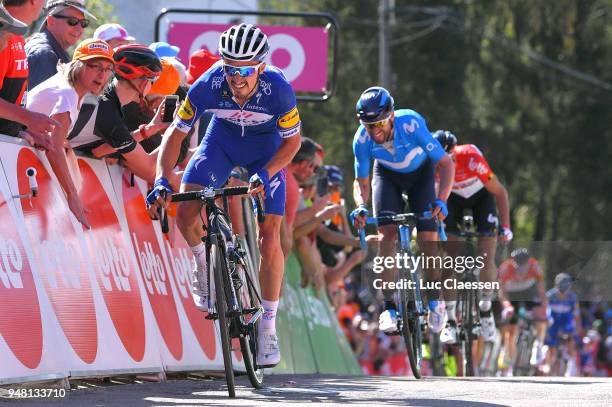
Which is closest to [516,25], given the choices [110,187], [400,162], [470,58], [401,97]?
[470,58]

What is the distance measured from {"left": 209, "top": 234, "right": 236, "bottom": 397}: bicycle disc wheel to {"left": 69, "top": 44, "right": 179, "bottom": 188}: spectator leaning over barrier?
1.46m

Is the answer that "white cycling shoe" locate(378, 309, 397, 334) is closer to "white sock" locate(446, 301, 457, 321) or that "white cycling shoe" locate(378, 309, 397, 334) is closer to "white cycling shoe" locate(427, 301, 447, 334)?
"white cycling shoe" locate(427, 301, 447, 334)

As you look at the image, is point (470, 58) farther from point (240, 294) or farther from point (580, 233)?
point (240, 294)

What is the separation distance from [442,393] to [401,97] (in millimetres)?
30864

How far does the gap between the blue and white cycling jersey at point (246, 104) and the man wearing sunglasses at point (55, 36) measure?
62.7 inches

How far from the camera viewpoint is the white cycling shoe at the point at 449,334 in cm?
1338

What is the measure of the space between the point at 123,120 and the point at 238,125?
1.28 m

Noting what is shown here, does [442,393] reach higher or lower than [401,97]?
lower

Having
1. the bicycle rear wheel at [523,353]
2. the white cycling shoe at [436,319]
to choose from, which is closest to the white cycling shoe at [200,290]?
the white cycling shoe at [436,319]

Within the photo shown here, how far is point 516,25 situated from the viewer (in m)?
41.7

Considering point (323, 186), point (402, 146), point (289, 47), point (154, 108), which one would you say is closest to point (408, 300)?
point (402, 146)

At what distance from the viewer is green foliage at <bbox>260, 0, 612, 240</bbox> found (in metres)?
41.0

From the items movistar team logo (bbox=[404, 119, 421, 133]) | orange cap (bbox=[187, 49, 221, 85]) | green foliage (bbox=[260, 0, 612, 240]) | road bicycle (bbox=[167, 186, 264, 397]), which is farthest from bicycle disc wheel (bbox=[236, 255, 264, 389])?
green foliage (bbox=[260, 0, 612, 240])

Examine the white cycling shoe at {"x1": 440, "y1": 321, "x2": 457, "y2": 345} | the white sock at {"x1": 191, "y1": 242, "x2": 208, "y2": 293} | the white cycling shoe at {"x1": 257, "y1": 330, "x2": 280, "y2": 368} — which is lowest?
the white cycling shoe at {"x1": 440, "y1": 321, "x2": 457, "y2": 345}
